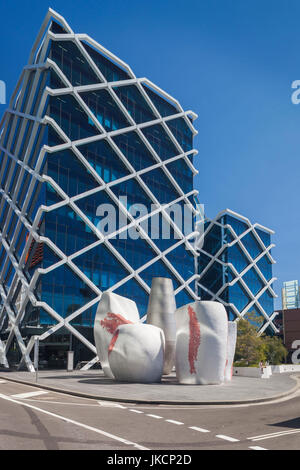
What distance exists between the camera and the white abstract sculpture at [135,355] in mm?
28472

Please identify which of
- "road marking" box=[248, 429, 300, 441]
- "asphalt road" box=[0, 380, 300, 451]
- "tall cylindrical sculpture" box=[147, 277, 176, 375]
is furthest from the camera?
"tall cylindrical sculpture" box=[147, 277, 176, 375]

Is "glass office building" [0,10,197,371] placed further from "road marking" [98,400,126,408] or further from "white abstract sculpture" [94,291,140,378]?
"road marking" [98,400,126,408]

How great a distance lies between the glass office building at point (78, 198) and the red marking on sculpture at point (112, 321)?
14582mm

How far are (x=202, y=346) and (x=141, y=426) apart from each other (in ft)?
52.6

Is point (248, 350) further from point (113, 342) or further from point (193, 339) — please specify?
point (113, 342)

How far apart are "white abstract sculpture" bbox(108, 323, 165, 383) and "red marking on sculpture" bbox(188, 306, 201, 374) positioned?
7.08 ft

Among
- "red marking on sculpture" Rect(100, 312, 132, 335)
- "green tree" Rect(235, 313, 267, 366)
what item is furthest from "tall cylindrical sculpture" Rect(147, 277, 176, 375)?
"green tree" Rect(235, 313, 267, 366)

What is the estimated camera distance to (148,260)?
5800 centimetres

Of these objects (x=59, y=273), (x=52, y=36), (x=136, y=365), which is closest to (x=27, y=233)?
(x=59, y=273)
